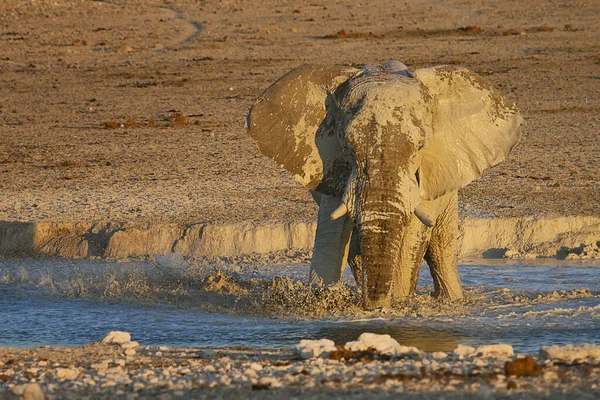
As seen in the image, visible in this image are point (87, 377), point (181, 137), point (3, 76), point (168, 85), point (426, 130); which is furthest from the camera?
point (3, 76)

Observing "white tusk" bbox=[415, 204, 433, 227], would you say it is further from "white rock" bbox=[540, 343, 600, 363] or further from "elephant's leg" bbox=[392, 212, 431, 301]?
"white rock" bbox=[540, 343, 600, 363]

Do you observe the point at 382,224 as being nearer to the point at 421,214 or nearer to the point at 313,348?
the point at 421,214

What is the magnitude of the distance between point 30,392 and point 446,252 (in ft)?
11.8

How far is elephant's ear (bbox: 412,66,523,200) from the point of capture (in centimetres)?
680

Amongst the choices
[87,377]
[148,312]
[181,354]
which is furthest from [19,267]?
[87,377]

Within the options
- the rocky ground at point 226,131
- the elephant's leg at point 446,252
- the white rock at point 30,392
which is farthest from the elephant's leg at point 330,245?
the white rock at point 30,392

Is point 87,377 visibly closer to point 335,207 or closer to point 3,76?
point 335,207

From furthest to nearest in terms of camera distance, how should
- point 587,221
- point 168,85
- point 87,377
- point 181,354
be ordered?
1. point 168,85
2. point 587,221
3. point 181,354
4. point 87,377

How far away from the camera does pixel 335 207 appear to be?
6887mm

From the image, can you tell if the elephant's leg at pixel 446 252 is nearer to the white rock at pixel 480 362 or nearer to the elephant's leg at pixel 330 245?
the elephant's leg at pixel 330 245

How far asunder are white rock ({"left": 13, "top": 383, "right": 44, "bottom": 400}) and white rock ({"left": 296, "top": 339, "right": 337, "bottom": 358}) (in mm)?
1265

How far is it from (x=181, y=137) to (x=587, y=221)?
571cm

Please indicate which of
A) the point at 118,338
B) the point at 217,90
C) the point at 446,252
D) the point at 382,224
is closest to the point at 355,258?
the point at 446,252

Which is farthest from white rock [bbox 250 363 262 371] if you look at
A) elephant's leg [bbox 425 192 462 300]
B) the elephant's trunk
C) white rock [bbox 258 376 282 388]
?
elephant's leg [bbox 425 192 462 300]
